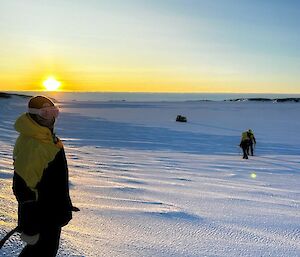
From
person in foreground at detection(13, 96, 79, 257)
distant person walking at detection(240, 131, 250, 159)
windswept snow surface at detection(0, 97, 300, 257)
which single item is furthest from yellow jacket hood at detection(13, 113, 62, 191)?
distant person walking at detection(240, 131, 250, 159)

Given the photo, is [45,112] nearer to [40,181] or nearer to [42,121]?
[42,121]

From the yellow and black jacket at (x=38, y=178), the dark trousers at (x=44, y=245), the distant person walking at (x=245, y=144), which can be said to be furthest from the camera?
the distant person walking at (x=245, y=144)

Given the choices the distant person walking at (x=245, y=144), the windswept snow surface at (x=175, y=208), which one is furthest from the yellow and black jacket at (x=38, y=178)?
the distant person walking at (x=245, y=144)

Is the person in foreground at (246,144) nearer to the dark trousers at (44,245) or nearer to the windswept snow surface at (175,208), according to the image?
the windswept snow surface at (175,208)

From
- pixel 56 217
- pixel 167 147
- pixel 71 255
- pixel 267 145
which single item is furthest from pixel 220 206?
pixel 267 145

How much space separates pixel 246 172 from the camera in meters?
11.2

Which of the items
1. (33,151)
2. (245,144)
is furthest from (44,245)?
(245,144)

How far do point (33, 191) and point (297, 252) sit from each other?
126 inches

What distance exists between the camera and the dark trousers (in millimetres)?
2961

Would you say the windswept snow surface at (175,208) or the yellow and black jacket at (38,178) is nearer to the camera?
the yellow and black jacket at (38,178)

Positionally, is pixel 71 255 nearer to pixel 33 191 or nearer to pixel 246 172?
pixel 33 191

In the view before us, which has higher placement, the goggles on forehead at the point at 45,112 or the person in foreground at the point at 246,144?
the goggles on forehead at the point at 45,112

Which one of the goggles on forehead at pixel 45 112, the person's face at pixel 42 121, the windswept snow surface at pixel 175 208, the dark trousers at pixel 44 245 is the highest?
the goggles on forehead at pixel 45 112

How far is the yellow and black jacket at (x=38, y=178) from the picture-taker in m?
2.84
